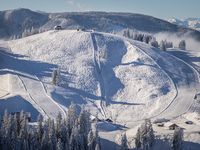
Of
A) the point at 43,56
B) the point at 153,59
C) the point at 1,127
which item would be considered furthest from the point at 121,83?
the point at 1,127

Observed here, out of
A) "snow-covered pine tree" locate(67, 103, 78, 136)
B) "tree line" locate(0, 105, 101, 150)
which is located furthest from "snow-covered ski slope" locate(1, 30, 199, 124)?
"tree line" locate(0, 105, 101, 150)

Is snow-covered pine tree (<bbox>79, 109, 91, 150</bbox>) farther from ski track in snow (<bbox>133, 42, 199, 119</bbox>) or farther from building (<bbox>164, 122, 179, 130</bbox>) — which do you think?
ski track in snow (<bbox>133, 42, 199, 119</bbox>)

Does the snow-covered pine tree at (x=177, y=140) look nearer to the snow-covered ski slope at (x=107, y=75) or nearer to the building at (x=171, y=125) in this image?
the building at (x=171, y=125)

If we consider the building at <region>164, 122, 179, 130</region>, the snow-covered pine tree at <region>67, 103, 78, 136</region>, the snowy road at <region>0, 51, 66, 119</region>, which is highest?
the snowy road at <region>0, 51, 66, 119</region>

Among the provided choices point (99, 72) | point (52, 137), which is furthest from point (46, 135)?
point (99, 72)

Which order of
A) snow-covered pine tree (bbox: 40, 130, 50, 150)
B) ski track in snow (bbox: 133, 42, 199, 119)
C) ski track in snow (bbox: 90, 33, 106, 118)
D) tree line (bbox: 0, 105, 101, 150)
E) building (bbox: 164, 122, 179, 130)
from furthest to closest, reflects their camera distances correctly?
ski track in snow (bbox: 90, 33, 106, 118) < ski track in snow (bbox: 133, 42, 199, 119) < building (bbox: 164, 122, 179, 130) < snow-covered pine tree (bbox: 40, 130, 50, 150) < tree line (bbox: 0, 105, 101, 150)

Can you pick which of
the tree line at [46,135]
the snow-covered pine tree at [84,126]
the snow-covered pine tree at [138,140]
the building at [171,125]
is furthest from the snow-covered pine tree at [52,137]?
the building at [171,125]

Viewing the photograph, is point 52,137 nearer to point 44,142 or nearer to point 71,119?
point 44,142

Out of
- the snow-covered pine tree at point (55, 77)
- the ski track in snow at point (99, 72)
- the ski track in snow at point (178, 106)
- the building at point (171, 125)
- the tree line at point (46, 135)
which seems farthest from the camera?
the snow-covered pine tree at point (55, 77)

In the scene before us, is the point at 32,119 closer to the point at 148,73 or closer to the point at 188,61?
the point at 148,73
